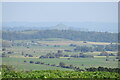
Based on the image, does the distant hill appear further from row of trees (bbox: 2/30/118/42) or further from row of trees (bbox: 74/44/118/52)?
row of trees (bbox: 74/44/118/52)

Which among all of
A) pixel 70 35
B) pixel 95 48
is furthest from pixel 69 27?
pixel 95 48

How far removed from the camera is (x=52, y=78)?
998 centimetres

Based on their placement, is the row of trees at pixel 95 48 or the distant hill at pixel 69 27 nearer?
the row of trees at pixel 95 48

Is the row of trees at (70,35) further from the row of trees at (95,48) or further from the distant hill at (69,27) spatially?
the row of trees at (95,48)

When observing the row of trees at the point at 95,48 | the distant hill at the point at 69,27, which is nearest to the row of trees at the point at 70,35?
the distant hill at the point at 69,27

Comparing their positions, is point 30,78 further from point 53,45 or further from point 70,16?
point 70,16

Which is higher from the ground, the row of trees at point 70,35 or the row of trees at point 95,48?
the row of trees at point 70,35

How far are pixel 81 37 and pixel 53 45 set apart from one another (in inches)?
501

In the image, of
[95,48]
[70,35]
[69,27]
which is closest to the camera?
[95,48]

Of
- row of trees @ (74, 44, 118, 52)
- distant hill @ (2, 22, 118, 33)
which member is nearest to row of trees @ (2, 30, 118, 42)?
distant hill @ (2, 22, 118, 33)

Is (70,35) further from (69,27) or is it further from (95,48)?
(69,27)

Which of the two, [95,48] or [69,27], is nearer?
[95,48]

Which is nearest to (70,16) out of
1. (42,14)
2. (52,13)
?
(52,13)

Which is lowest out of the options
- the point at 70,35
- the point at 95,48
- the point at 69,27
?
the point at 95,48
